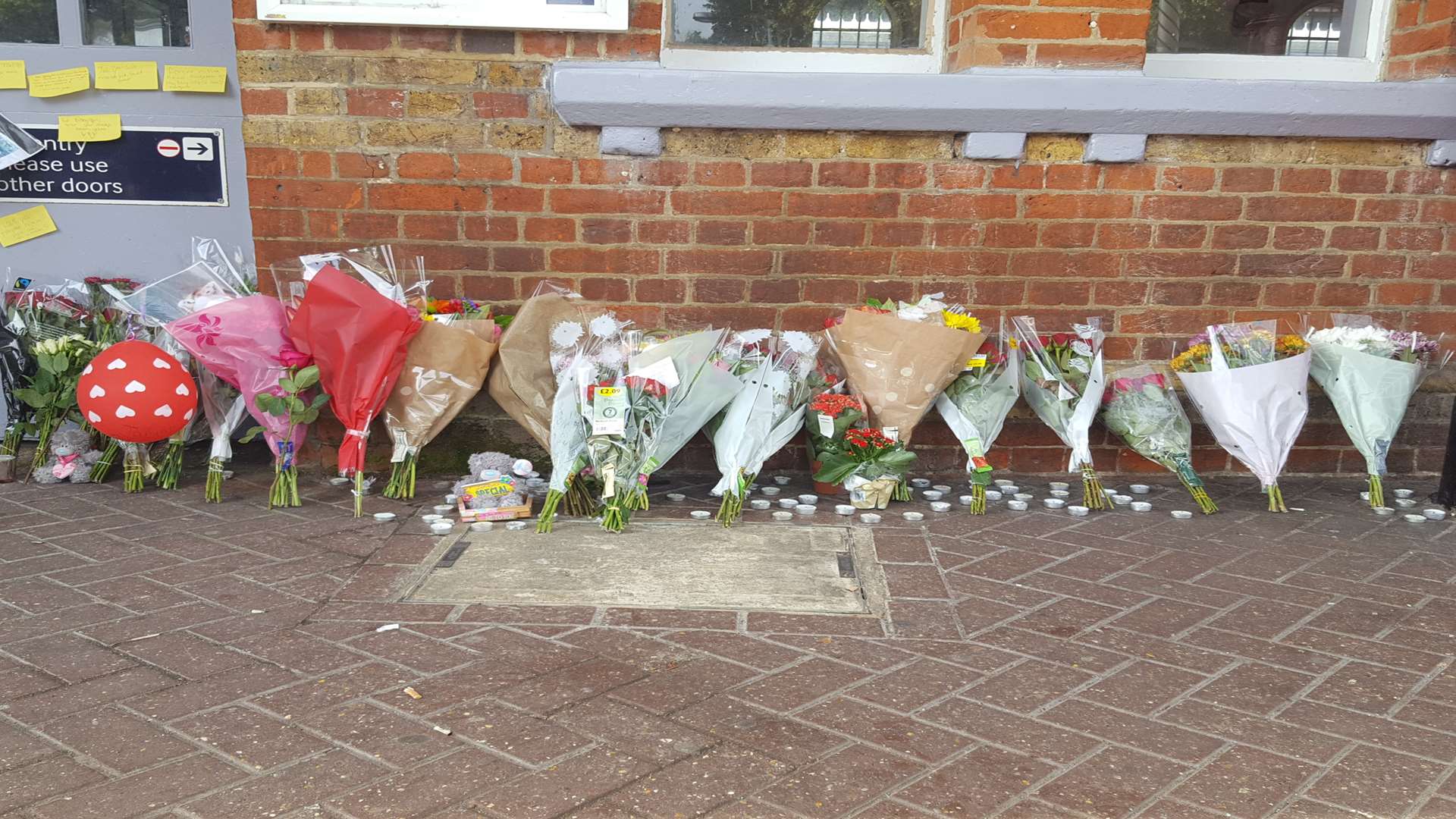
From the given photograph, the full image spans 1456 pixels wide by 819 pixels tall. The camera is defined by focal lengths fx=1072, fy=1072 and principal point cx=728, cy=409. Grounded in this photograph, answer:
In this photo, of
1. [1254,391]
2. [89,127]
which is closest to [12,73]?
[89,127]

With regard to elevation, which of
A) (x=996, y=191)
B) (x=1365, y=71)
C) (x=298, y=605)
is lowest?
(x=298, y=605)

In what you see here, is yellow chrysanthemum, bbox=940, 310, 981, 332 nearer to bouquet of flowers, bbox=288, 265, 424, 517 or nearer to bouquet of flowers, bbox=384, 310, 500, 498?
bouquet of flowers, bbox=384, 310, 500, 498

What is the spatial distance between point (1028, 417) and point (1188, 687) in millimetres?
2171

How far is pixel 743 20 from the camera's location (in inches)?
186

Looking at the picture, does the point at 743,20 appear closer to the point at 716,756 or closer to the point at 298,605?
the point at 298,605

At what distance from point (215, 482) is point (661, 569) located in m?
1.97

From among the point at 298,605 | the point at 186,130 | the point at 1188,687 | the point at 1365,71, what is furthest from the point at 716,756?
the point at 1365,71

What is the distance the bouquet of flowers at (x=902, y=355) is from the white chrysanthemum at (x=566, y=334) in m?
1.05

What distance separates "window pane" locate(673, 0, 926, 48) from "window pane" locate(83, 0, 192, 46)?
2249 mm

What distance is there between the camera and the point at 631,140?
4449 mm

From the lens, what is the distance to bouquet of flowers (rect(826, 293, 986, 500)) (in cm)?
422

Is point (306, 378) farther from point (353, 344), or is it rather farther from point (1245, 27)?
point (1245, 27)

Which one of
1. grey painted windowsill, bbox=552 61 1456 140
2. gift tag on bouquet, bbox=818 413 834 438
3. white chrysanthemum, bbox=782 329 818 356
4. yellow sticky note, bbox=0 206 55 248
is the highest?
grey painted windowsill, bbox=552 61 1456 140

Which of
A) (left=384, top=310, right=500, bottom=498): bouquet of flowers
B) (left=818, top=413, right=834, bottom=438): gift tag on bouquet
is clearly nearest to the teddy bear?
(left=384, top=310, right=500, bottom=498): bouquet of flowers
